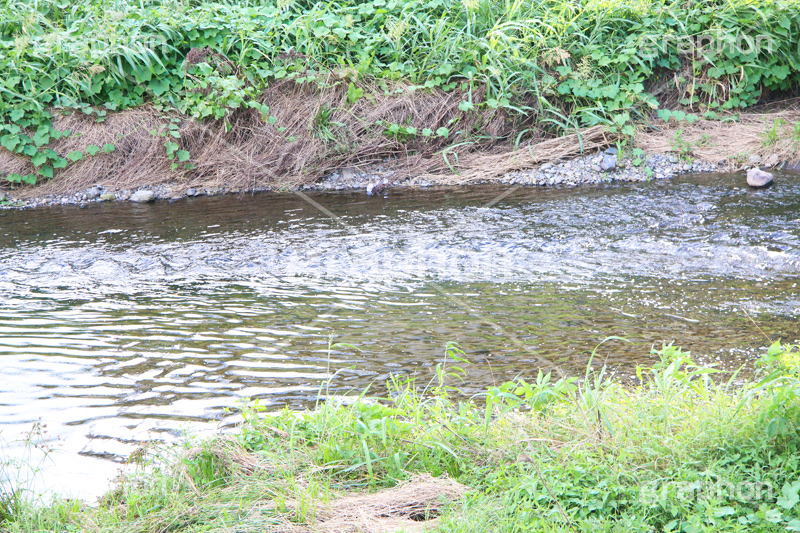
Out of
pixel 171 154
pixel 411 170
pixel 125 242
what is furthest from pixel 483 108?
pixel 125 242

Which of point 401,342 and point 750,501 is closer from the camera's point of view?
point 750,501

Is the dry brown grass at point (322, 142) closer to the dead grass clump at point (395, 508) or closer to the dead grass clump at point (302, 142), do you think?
the dead grass clump at point (302, 142)

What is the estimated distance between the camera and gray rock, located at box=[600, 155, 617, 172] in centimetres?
746

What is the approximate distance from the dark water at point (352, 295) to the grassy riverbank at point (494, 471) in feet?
1.54

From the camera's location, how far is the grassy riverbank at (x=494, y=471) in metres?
1.94

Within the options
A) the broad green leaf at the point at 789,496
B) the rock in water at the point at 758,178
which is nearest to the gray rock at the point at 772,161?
the rock in water at the point at 758,178

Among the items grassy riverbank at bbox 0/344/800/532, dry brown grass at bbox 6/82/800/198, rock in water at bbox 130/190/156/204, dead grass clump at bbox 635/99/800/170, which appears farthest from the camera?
dry brown grass at bbox 6/82/800/198

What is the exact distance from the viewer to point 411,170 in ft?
26.0

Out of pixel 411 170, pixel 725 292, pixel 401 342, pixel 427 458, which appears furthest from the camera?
pixel 411 170

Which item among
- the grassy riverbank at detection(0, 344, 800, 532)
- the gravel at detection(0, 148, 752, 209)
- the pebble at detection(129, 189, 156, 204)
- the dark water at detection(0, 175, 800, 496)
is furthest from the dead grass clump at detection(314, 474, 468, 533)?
the pebble at detection(129, 189, 156, 204)

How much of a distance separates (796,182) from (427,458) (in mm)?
6040

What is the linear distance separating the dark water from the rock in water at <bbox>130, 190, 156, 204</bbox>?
2.10ft

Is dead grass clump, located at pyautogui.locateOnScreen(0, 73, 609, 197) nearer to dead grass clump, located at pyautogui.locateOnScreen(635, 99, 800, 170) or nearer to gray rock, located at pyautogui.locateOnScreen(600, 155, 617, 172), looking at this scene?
gray rock, located at pyautogui.locateOnScreen(600, 155, 617, 172)

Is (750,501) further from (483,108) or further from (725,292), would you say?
(483,108)
